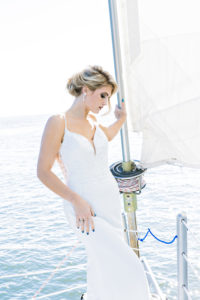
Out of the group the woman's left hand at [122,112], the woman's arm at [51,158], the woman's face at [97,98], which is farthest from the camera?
the woman's left hand at [122,112]

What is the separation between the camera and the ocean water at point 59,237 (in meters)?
6.59

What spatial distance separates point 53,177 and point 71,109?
1.43 feet

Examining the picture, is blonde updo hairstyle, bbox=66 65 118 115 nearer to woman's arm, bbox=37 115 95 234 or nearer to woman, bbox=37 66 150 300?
woman, bbox=37 66 150 300

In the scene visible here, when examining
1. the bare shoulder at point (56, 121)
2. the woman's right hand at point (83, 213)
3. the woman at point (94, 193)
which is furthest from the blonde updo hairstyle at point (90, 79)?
the woman's right hand at point (83, 213)

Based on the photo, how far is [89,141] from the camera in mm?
1844

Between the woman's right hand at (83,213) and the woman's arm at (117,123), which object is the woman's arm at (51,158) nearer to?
the woman's right hand at (83,213)

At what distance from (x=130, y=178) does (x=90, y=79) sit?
2.58 ft

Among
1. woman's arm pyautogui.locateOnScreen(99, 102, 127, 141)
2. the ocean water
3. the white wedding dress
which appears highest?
woman's arm pyautogui.locateOnScreen(99, 102, 127, 141)

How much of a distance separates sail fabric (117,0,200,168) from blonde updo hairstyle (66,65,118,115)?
0.23 m

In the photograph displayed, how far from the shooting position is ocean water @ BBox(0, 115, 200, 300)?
21.6ft

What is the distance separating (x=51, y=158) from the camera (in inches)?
65.1

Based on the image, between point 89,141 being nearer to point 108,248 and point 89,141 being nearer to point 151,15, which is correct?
point 108,248

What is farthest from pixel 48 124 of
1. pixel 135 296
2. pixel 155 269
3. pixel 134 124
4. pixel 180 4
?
pixel 155 269

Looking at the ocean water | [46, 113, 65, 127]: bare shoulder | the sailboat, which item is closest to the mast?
the sailboat
